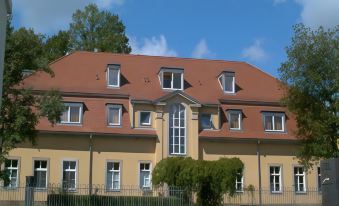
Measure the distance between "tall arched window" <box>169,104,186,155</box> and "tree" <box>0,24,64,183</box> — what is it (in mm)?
14596

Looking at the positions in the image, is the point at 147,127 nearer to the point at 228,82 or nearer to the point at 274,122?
the point at 228,82

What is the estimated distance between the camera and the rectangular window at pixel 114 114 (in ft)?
131

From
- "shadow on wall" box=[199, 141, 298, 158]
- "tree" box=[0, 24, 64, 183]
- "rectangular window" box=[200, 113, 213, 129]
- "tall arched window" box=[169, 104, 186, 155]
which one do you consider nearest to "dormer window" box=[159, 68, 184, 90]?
"tall arched window" box=[169, 104, 186, 155]

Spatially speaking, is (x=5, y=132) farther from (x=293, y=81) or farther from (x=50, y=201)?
(x=293, y=81)

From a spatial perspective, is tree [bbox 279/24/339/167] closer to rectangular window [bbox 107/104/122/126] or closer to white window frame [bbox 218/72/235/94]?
white window frame [bbox 218/72/235/94]

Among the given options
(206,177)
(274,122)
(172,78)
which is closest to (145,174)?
(206,177)

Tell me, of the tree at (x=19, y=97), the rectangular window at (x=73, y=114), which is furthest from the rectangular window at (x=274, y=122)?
the tree at (x=19, y=97)

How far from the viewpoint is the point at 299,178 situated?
141 feet

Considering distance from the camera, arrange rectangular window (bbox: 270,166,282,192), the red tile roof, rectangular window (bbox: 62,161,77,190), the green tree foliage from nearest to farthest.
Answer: the green tree foliage → rectangular window (bbox: 62,161,77,190) → the red tile roof → rectangular window (bbox: 270,166,282,192)

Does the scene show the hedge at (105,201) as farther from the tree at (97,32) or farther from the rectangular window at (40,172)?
the tree at (97,32)

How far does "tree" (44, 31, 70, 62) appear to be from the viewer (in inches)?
2077

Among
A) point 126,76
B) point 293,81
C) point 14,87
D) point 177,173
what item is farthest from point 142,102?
point 14,87

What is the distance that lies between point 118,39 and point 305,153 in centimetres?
2355

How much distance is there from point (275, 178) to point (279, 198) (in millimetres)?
1696
